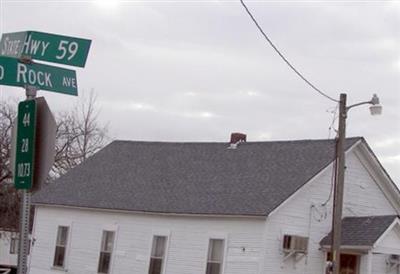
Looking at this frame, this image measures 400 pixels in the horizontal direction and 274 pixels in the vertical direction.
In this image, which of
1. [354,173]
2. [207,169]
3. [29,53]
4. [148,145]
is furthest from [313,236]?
[29,53]

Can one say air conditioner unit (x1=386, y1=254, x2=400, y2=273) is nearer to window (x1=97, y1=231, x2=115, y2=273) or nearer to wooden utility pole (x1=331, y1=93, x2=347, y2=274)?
wooden utility pole (x1=331, y1=93, x2=347, y2=274)

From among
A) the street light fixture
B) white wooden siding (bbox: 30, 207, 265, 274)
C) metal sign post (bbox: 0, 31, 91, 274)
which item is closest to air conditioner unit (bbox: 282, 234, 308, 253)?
white wooden siding (bbox: 30, 207, 265, 274)

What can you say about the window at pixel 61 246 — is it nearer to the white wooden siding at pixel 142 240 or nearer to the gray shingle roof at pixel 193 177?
the white wooden siding at pixel 142 240

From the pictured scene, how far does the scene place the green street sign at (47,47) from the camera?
6.46 metres

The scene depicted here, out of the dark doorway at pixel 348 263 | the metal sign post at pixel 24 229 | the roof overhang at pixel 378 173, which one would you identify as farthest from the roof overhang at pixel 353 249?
the metal sign post at pixel 24 229

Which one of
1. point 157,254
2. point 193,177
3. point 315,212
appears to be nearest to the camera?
point 315,212

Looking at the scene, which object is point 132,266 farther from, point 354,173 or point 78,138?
point 78,138

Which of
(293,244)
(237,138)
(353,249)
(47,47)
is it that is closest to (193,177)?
(237,138)

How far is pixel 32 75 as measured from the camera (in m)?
6.36

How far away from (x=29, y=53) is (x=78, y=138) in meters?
53.5

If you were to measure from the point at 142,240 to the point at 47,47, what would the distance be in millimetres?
21791

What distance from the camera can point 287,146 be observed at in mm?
28188

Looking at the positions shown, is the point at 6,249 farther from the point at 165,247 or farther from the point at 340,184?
the point at 340,184

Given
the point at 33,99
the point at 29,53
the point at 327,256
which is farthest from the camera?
the point at 327,256
